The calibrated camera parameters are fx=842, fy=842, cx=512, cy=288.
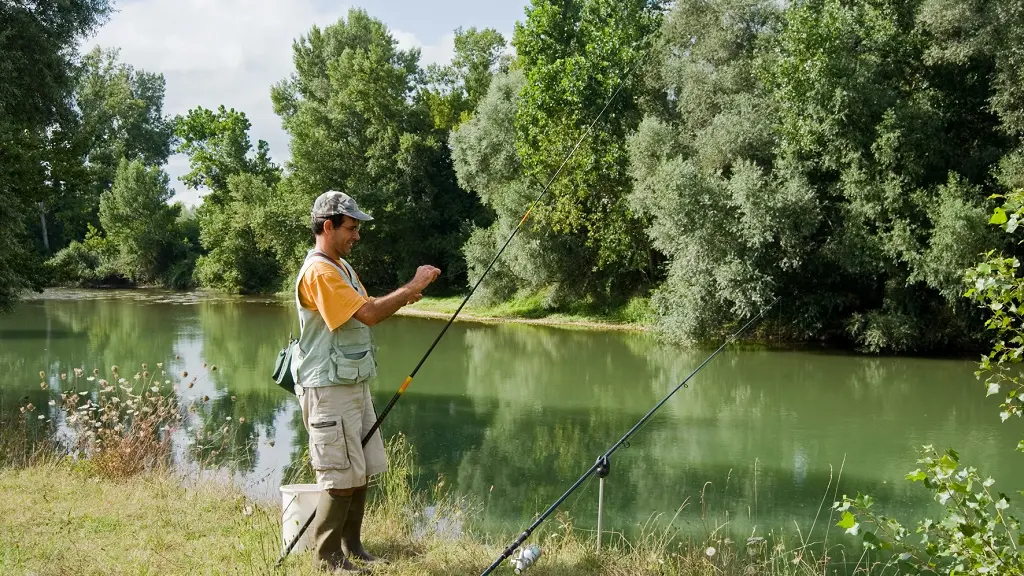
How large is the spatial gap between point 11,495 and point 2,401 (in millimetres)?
5877

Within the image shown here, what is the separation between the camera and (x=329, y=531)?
3506 mm

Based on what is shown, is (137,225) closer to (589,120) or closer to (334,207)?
(589,120)

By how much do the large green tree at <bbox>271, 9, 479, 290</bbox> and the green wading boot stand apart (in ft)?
84.1

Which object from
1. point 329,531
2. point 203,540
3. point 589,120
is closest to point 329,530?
point 329,531

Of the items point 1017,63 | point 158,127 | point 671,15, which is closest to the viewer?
point 1017,63

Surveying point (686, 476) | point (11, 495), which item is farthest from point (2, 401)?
point (686, 476)

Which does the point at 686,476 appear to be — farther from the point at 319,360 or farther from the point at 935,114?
the point at 935,114

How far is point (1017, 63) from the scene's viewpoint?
44.4 feet

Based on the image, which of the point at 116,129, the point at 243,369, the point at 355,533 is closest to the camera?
the point at 355,533

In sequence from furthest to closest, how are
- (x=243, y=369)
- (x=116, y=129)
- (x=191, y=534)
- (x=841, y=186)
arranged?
(x=116, y=129) < (x=841, y=186) < (x=243, y=369) < (x=191, y=534)

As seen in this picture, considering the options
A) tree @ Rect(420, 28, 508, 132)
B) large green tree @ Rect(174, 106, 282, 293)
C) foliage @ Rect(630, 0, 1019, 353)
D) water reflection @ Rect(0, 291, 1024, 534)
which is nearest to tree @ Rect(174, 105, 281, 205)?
large green tree @ Rect(174, 106, 282, 293)

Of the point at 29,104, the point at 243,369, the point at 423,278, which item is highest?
the point at 29,104

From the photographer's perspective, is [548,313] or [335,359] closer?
[335,359]

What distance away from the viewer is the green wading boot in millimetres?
3500
